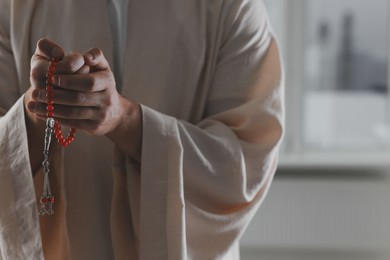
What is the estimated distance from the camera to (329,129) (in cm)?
359

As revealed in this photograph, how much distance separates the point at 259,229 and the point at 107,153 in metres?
2.28

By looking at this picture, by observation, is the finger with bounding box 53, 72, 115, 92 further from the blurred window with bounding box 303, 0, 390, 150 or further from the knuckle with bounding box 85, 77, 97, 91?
the blurred window with bounding box 303, 0, 390, 150

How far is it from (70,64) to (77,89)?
0.03m

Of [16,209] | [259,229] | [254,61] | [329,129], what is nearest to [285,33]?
[329,129]

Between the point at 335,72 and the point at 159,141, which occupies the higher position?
the point at 159,141

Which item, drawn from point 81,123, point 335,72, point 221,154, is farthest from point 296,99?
point 81,123

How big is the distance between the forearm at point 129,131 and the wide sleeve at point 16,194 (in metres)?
0.13

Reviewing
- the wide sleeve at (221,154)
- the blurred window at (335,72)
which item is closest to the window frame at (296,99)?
the blurred window at (335,72)

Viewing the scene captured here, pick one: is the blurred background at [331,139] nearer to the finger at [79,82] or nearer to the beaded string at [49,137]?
the beaded string at [49,137]

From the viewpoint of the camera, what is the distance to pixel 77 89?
91 cm

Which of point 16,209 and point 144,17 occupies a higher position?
point 144,17

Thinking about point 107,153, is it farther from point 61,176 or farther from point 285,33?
point 285,33

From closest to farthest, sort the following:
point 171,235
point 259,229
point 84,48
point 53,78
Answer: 1. point 53,78
2. point 171,235
3. point 84,48
4. point 259,229

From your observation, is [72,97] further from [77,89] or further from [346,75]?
[346,75]
